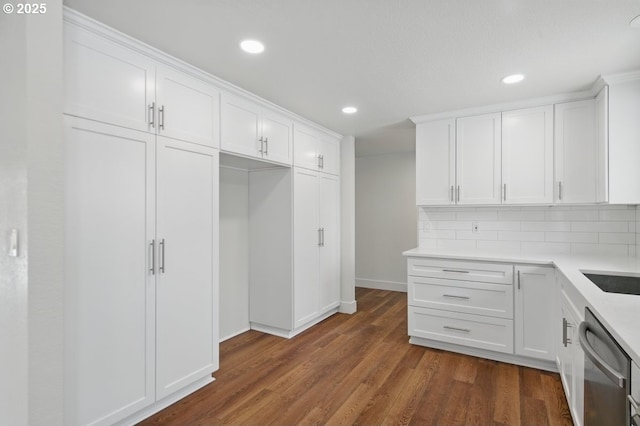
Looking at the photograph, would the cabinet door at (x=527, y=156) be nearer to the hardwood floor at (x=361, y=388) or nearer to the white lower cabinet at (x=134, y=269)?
the hardwood floor at (x=361, y=388)

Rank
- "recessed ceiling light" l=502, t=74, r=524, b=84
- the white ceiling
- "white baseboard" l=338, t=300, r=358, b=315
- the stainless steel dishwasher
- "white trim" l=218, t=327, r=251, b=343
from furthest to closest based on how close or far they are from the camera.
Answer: "white baseboard" l=338, t=300, r=358, b=315
"white trim" l=218, t=327, r=251, b=343
"recessed ceiling light" l=502, t=74, r=524, b=84
the white ceiling
the stainless steel dishwasher

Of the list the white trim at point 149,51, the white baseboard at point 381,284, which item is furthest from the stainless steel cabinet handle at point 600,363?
the white baseboard at point 381,284

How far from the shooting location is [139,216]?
6.82 ft

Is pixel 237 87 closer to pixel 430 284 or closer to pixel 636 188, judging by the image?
pixel 430 284

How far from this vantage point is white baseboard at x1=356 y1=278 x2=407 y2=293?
5586 millimetres

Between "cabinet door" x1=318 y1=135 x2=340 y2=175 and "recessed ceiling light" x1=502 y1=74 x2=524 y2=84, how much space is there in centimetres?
202

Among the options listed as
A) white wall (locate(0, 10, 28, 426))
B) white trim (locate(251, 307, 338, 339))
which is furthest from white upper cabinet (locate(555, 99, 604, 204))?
white wall (locate(0, 10, 28, 426))

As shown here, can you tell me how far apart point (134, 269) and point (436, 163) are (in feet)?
9.78

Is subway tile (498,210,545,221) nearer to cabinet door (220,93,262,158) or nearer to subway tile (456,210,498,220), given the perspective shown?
subway tile (456,210,498,220)

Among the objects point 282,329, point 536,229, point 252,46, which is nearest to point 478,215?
point 536,229

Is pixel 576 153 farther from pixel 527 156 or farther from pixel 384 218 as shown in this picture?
pixel 384 218

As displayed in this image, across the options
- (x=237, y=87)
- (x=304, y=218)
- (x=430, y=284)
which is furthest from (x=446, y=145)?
(x=237, y=87)

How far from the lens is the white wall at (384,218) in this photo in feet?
18.1

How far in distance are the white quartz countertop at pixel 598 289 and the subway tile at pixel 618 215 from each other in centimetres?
38
